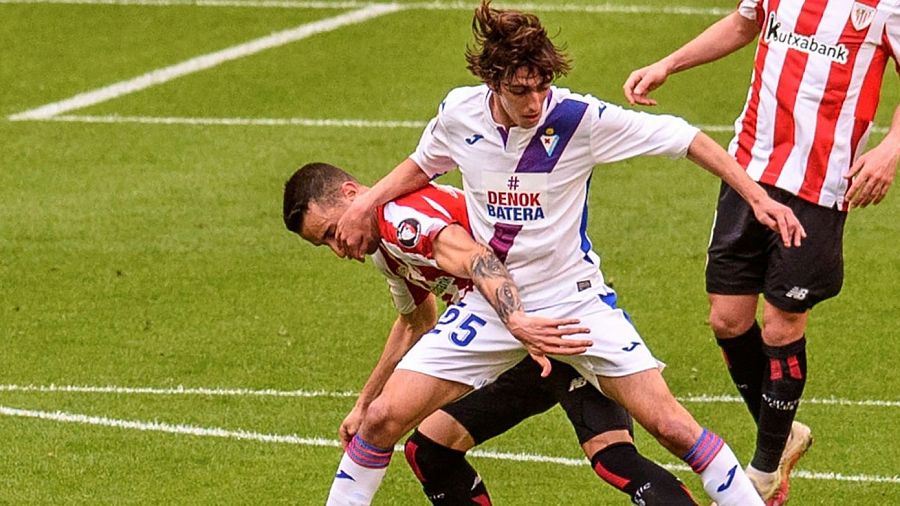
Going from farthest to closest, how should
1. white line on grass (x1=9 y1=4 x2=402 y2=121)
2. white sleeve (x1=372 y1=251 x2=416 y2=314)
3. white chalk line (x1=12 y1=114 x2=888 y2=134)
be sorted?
white line on grass (x1=9 y1=4 x2=402 y2=121), white chalk line (x1=12 y1=114 x2=888 y2=134), white sleeve (x1=372 y1=251 x2=416 y2=314)

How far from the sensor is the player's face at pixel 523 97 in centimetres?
641

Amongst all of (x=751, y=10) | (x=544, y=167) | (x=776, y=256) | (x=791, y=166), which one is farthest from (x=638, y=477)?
(x=751, y=10)

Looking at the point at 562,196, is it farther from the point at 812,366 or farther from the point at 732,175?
the point at 812,366

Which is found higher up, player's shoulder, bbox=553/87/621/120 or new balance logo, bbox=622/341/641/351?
player's shoulder, bbox=553/87/621/120

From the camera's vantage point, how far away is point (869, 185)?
283 inches

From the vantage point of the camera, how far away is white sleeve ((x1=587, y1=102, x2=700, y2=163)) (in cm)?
666

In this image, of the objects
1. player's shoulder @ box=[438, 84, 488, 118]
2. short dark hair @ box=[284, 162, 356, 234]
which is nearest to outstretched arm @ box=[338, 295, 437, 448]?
short dark hair @ box=[284, 162, 356, 234]

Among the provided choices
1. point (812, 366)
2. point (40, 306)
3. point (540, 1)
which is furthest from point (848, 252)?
point (540, 1)

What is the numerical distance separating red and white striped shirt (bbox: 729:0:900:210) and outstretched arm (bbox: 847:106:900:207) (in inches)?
14.9

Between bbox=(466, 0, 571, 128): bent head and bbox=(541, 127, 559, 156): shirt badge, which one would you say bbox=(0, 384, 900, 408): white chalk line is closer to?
bbox=(541, 127, 559, 156): shirt badge

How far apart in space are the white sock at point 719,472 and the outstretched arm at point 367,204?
1403mm

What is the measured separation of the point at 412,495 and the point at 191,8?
11881 millimetres

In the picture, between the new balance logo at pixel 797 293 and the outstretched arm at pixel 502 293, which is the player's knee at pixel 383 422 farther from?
the new balance logo at pixel 797 293

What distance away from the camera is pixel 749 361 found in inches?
319
